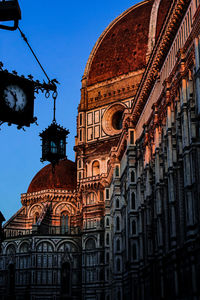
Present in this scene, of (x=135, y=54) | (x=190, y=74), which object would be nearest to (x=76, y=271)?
(x=135, y=54)

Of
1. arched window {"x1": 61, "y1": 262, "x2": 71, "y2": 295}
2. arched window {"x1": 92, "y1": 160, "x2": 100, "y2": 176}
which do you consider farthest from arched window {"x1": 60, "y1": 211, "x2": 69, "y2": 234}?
arched window {"x1": 92, "y1": 160, "x2": 100, "y2": 176}

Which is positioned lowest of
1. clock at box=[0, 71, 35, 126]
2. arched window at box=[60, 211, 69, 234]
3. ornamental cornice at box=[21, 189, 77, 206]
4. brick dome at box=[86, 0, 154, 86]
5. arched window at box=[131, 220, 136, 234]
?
clock at box=[0, 71, 35, 126]

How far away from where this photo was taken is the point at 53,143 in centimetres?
1148

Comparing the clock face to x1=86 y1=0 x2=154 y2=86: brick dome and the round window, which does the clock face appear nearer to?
the round window

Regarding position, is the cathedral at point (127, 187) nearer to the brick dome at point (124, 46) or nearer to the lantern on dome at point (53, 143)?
the brick dome at point (124, 46)

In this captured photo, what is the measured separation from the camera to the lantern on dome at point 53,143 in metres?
11.4

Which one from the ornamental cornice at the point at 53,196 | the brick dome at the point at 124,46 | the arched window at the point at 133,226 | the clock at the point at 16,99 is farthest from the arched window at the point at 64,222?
the clock at the point at 16,99

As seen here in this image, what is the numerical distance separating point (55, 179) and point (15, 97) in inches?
2401

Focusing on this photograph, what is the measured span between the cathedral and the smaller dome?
19 centimetres

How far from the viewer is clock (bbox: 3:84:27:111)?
Answer: 883cm

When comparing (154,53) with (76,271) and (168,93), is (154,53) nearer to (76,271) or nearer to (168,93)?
(168,93)

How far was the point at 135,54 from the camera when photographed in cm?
6956

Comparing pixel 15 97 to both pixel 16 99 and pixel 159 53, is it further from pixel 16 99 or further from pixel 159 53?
pixel 159 53

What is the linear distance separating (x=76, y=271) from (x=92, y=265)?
11.9ft
